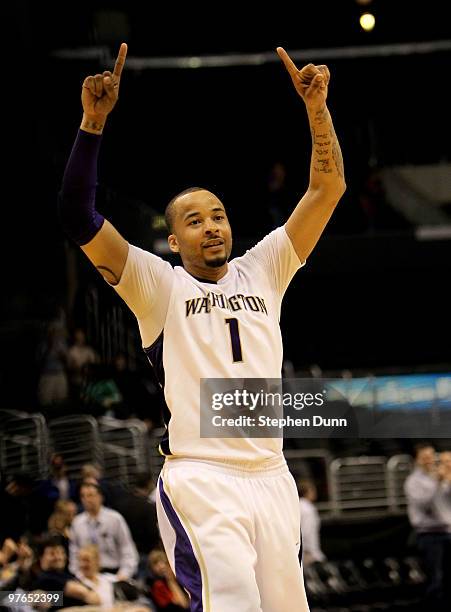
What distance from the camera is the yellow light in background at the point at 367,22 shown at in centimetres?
872

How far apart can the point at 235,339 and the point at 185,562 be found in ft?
2.85

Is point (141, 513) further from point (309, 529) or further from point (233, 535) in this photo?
point (233, 535)

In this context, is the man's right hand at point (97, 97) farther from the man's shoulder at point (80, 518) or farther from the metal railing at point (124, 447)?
the man's shoulder at point (80, 518)

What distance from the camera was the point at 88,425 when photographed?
905 cm

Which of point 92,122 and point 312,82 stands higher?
point 312,82

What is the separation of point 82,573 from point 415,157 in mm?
4256

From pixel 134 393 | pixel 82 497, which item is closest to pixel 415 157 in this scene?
pixel 134 393

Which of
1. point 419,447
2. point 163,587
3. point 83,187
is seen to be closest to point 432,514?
point 419,447

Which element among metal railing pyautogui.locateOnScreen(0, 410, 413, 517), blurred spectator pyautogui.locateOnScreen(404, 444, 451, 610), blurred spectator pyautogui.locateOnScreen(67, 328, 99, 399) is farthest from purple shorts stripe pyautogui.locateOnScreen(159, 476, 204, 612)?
blurred spectator pyautogui.locateOnScreen(404, 444, 451, 610)

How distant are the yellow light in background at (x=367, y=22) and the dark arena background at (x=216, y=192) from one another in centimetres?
4

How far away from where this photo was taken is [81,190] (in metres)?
4.48

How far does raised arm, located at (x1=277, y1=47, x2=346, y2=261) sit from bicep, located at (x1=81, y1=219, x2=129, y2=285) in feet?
2.53

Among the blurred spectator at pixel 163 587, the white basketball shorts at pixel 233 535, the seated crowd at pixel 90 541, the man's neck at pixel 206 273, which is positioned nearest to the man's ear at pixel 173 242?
the man's neck at pixel 206 273

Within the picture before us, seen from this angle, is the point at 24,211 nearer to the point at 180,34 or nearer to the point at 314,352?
the point at 180,34
